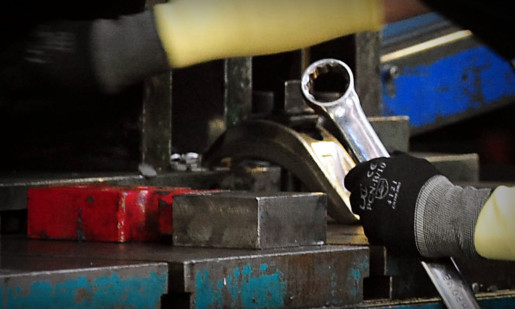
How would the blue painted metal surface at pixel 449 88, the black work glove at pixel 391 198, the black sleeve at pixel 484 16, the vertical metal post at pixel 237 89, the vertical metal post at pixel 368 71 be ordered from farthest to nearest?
1. the blue painted metal surface at pixel 449 88
2. the vertical metal post at pixel 368 71
3. the vertical metal post at pixel 237 89
4. the black work glove at pixel 391 198
5. the black sleeve at pixel 484 16

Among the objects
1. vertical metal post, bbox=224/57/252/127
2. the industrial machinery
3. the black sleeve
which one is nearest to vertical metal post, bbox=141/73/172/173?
the industrial machinery

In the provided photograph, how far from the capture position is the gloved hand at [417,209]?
175 cm

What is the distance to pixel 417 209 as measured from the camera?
5.81 ft

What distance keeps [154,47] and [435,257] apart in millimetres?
603

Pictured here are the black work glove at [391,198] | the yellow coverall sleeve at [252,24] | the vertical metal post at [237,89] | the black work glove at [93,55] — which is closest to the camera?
the yellow coverall sleeve at [252,24]

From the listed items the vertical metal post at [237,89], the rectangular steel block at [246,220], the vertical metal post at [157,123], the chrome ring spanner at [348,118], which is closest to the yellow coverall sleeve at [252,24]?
the rectangular steel block at [246,220]

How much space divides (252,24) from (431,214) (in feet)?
1.52

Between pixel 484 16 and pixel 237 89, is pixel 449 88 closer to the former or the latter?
pixel 237 89

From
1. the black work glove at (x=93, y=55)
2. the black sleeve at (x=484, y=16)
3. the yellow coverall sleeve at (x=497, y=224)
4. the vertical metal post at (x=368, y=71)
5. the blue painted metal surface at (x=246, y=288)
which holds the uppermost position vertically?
the vertical metal post at (x=368, y=71)

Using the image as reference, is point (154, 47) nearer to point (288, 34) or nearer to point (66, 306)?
point (288, 34)

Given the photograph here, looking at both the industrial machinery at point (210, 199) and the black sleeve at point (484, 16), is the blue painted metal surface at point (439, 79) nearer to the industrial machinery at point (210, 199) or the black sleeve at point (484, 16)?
the industrial machinery at point (210, 199)

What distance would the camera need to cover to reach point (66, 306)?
4.63 ft

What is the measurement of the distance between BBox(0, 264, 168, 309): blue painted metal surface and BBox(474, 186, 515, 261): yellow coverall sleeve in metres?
0.54

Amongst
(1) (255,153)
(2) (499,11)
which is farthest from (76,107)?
(2) (499,11)
